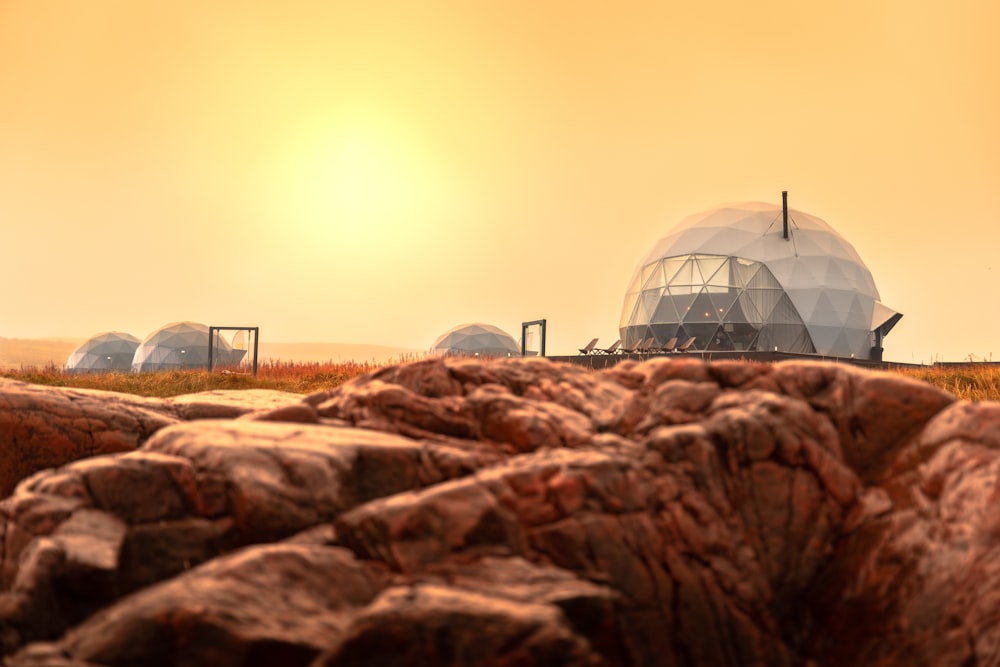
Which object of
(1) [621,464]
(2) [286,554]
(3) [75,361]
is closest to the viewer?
(2) [286,554]

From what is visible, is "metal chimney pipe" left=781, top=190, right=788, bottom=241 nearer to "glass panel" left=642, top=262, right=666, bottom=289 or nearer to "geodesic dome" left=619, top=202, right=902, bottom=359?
"geodesic dome" left=619, top=202, right=902, bottom=359

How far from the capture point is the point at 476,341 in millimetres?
53250

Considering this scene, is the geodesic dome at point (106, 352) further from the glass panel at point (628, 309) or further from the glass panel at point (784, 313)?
the glass panel at point (784, 313)

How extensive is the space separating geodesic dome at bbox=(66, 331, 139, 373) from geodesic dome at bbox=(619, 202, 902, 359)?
34.8 m

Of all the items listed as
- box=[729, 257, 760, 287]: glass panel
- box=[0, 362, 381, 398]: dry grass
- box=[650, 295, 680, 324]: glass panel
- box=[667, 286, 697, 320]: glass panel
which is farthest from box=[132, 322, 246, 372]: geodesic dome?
box=[729, 257, 760, 287]: glass panel

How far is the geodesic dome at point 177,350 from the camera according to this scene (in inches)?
2108

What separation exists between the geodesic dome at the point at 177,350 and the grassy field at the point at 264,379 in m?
27.1

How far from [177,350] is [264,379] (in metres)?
32.4

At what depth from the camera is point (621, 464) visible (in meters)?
7.62

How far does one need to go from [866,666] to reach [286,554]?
4.48m

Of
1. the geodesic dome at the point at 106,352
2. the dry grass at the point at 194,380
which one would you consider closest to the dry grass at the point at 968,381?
the dry grass at the point at 194,380

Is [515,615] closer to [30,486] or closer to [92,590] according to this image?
[92,590]

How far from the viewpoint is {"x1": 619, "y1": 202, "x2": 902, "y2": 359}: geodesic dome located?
3700 cm

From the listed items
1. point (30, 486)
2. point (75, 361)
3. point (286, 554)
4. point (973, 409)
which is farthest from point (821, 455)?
point (75, 361)
